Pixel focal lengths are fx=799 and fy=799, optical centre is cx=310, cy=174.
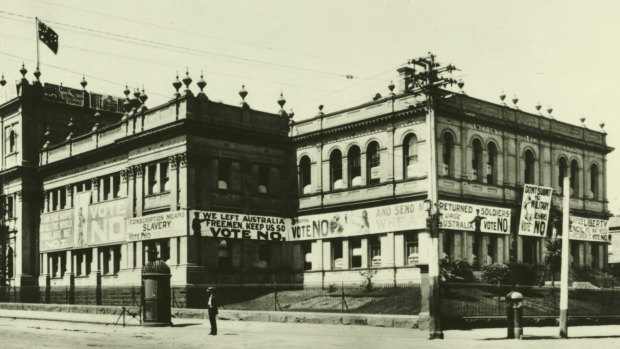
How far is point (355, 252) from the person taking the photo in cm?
3959

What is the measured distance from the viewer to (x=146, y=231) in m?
40.4

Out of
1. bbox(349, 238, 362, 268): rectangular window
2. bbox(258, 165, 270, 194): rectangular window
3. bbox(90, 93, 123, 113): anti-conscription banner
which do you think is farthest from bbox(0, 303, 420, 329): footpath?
bbox(90, 93, 123, 113): anti-conscription banner

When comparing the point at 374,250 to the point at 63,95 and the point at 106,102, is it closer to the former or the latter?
the point at 106,102

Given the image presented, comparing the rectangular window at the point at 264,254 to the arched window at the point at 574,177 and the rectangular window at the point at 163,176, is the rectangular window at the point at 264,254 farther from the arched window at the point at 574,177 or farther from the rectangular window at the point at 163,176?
the arched window at the point at 574,177

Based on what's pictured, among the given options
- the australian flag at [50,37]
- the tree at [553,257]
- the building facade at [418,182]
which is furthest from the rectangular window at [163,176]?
the tree at [553,257]

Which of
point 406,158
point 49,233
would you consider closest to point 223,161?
point 406,158

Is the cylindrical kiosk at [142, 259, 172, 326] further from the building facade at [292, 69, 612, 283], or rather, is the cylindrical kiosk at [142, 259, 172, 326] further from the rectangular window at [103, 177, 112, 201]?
the rectangular window at [103, 177, 112, 201]

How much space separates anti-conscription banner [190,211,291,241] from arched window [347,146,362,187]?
14.8 ft

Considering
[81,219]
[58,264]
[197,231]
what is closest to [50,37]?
[197,231]

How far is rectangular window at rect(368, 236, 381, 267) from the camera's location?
3844cm

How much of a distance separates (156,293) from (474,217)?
17.7 meters

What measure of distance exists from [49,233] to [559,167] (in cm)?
3059

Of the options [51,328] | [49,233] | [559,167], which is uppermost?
[559,167]

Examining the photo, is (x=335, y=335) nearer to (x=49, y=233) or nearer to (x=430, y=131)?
(x=430, y=131)
